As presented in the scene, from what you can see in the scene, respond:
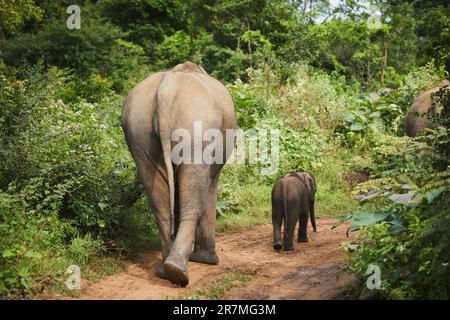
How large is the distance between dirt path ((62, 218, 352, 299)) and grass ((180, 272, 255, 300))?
0.23 feet

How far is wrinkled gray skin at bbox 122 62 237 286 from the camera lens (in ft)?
22.0

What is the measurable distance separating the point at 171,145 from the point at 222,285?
1559 millimetres

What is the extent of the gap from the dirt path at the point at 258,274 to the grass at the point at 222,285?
0.23 ft

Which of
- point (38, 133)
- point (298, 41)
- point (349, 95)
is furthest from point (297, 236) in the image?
point (298, 41)

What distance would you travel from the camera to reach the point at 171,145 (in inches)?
267

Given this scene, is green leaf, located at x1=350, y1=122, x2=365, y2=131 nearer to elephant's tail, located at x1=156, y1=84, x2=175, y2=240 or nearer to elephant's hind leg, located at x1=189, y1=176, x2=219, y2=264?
elephant's hind leg, located at x1=189, y1=176, x2=219, y2=264

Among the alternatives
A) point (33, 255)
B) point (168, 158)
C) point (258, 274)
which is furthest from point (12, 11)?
point (258, 274)

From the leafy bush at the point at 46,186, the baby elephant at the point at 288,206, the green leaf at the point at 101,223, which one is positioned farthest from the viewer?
the baby elephant at the point at 288,206

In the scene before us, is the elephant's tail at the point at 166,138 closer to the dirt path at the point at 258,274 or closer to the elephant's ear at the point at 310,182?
the dirt path at the point at 258,274

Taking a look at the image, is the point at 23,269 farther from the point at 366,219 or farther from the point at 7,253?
the point at 366,219

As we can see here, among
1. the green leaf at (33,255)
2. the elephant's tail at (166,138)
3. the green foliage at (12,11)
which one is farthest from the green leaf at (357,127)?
the green leaf at (33,255)

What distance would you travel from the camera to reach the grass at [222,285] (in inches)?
241

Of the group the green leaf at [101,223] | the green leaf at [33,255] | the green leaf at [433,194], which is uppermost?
the green leaf at [433,194]

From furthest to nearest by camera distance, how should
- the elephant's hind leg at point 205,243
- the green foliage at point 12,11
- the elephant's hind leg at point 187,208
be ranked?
the green foliage at point 12,11 → the elephant's hind leg at point 205,243 → the elephant's hind leg at point 187,208
